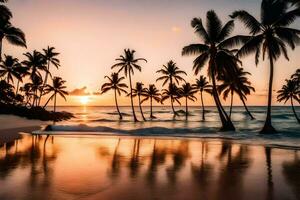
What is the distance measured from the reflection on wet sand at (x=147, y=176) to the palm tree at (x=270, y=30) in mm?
16092

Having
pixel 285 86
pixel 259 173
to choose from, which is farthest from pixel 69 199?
pixel 285 86

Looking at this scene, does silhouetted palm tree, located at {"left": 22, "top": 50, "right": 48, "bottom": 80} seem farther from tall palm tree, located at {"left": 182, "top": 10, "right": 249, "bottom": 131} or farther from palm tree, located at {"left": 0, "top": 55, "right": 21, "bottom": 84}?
tall palm tree, located at {"left": 182, "top": 10, "right": 249, "bottom": 131}

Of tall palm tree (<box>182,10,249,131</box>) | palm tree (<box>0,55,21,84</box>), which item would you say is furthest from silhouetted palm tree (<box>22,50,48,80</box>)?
tall palm tree (<box>182,10,249,131</box>)

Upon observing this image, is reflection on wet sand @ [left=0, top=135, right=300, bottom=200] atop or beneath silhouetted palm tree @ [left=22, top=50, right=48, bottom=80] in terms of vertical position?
beneath

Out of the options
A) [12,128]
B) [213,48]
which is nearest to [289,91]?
[213,48]

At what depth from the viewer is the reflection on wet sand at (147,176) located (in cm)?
768

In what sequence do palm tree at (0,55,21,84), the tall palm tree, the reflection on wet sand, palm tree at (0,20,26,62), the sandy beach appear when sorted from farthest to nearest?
palm tree at (0,55,21,84) < palm tree at (0,20,26,62) < the tall palm tree < the sandy beach < the reflection on wet sand

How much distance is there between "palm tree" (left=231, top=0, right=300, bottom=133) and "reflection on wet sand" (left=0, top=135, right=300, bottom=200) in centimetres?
1609

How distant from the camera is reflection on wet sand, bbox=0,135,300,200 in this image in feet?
25.2

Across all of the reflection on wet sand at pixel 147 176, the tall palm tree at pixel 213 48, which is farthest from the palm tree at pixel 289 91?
the reflection on wet sand at pixel 147 176

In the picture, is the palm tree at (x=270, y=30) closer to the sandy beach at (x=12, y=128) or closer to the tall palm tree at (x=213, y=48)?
the tall palm tree at (x=213, y=48)

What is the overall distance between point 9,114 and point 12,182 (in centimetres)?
Result: 4663

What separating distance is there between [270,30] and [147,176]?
76.4ft

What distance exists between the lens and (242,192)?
7.98 meters
